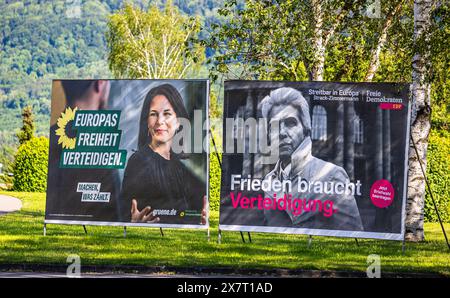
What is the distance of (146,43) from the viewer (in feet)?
362

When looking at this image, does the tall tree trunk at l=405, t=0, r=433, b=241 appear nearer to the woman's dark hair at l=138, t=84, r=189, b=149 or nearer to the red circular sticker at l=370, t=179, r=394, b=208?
the red circular sticker at l=370, t=179, r=394, b=208

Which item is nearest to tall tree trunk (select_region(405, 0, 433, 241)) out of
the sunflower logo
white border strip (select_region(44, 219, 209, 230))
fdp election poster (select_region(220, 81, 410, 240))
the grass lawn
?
the grass lawn

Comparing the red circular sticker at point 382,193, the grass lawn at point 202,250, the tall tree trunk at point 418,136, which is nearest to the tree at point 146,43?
the grass lawn at point 202,250

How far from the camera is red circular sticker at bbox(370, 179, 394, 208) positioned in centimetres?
1859

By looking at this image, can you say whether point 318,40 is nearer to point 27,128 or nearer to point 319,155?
point 319,155

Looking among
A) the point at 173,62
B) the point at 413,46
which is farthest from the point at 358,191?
the point at 173,62

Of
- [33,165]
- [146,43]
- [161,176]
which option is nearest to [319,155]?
[161,176]

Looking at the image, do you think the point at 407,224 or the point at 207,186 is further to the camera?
the point at 407,224

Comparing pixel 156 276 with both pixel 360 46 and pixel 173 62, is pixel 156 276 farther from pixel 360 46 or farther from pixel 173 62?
pixel 173 62

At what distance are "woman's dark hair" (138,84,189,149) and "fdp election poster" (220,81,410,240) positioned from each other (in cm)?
101

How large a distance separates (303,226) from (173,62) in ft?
326
